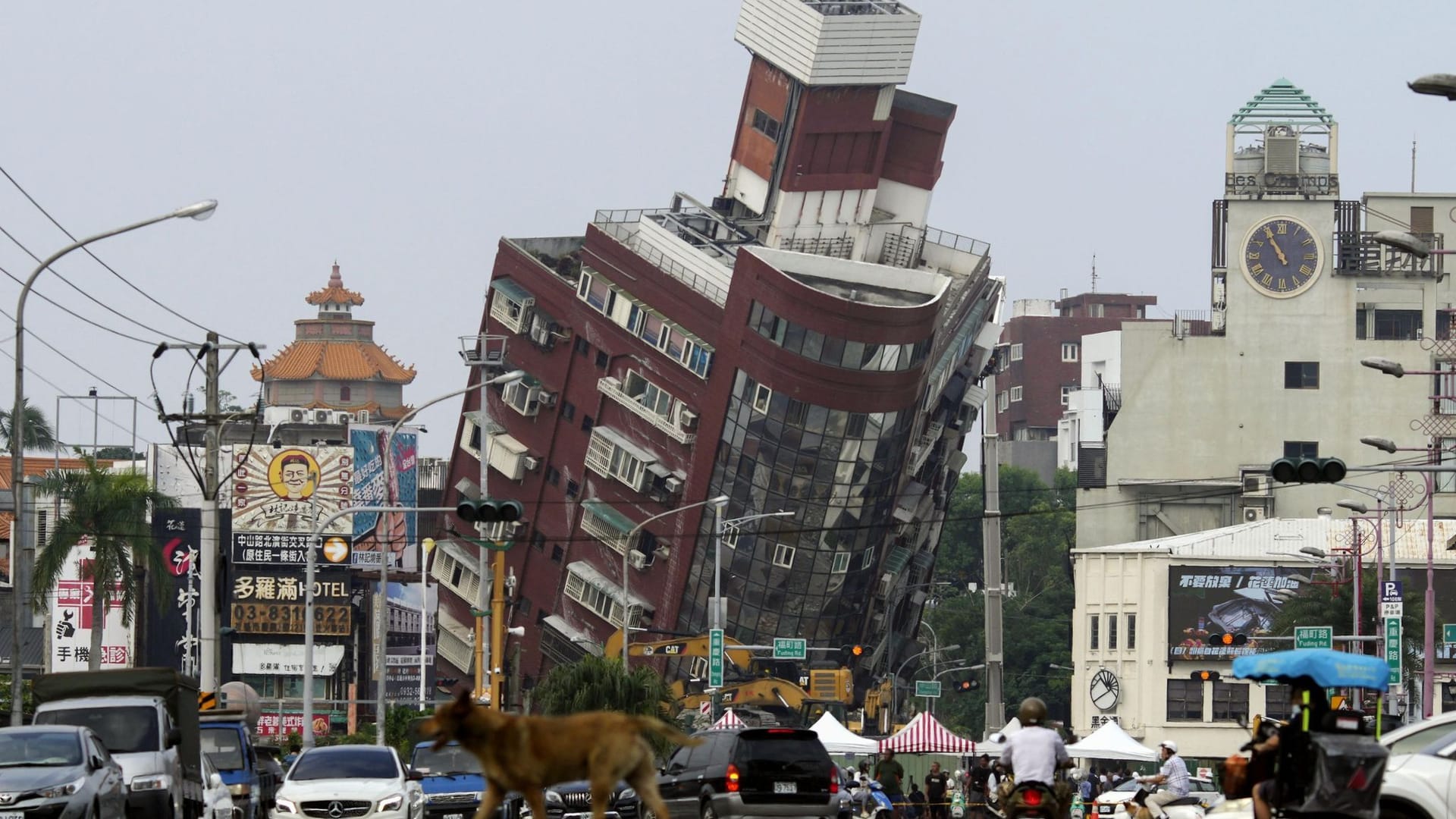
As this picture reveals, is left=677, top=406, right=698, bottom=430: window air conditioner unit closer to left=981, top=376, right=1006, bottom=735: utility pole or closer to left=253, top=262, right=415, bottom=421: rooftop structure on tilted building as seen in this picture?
left=981, top=376, right=1006, bottom=735: utility pole

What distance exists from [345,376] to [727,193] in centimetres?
10398

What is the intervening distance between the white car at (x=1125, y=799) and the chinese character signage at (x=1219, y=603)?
3877 centimetres

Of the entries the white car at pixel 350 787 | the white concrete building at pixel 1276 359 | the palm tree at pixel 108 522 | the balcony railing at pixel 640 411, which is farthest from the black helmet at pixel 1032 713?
the white concrete building at pixel 1276 359

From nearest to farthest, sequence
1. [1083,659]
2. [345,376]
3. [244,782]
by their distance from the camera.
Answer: [244,782], [1083,659], [345,376]

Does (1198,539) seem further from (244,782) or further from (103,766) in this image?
(103,766)

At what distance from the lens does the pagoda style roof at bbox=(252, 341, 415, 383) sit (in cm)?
19600

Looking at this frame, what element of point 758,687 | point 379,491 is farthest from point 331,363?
point 758,687

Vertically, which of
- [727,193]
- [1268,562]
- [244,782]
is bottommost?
[244,782]

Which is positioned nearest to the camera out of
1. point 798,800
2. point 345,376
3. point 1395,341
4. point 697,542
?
point 798,800

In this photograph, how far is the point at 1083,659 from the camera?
313 ft

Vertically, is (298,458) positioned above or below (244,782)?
above

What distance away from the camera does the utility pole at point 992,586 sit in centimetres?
7638

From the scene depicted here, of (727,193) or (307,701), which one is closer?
(307,701)

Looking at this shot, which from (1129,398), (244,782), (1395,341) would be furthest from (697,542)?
(244,782)
